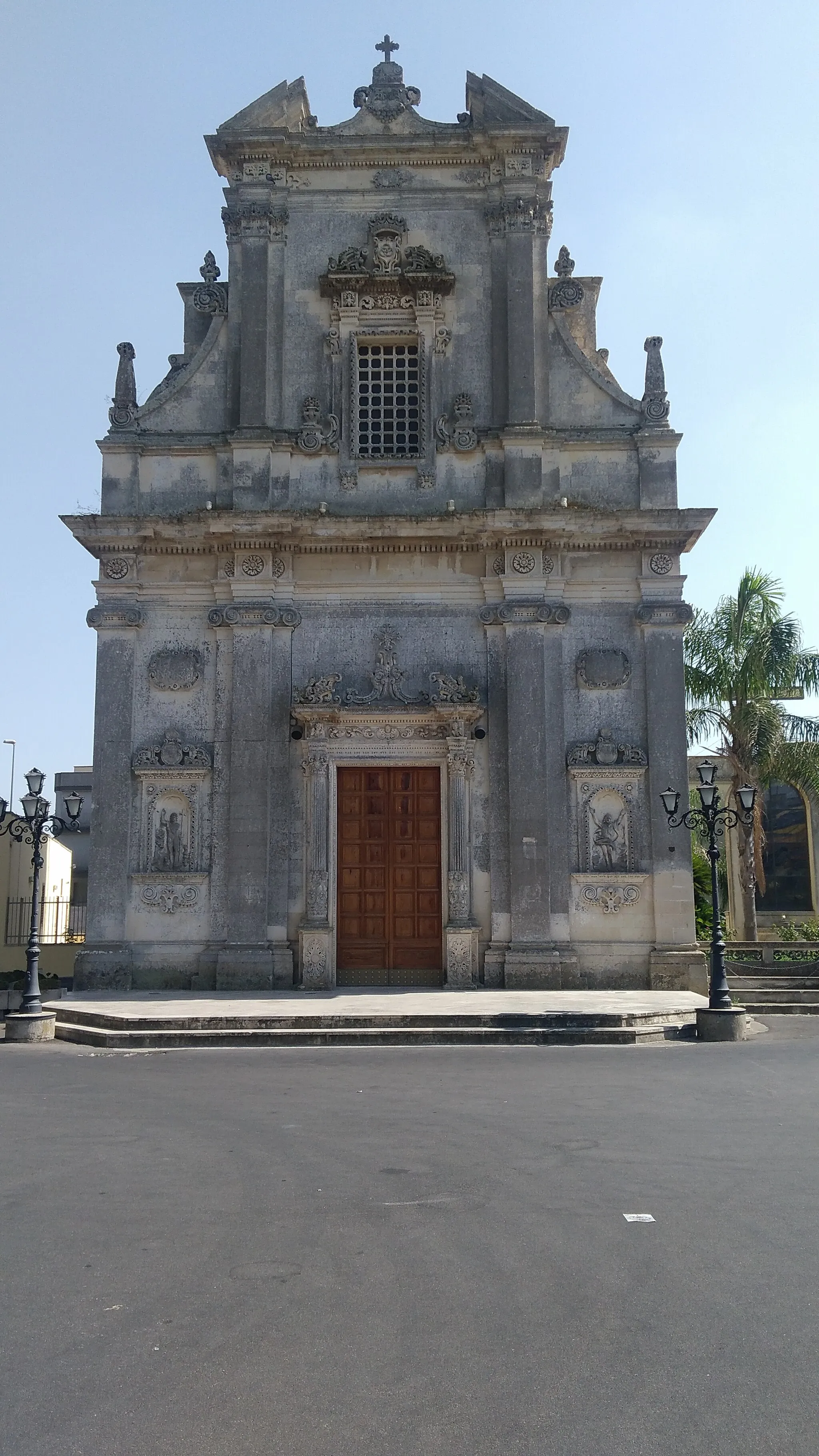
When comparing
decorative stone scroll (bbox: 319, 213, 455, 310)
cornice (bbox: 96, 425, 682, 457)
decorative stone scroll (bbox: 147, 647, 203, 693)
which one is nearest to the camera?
decorative stone scroll (bbox: 147, 647, 203, 693)

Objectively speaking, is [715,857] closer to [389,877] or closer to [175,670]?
[389,877]

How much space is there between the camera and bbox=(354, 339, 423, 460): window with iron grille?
863 inches

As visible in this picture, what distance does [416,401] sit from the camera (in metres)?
22.1

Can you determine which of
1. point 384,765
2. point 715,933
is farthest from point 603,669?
point 715,933

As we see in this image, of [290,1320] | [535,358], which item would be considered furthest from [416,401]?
[290,1320]

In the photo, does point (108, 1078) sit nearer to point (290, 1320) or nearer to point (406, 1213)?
point (406, 1213)

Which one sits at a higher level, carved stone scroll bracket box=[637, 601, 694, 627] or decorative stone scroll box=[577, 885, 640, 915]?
carved stone scroll bracket box=[637, 601, 694, 627]

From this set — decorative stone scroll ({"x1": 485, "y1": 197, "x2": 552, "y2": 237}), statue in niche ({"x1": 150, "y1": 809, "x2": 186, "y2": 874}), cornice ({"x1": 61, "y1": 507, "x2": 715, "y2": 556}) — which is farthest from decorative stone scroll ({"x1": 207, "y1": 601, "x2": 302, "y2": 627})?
decorative stone scroll ({"x1": 485, "y1": 197, "x2": 552, "y2": 237})

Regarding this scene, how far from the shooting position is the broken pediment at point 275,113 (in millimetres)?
22141

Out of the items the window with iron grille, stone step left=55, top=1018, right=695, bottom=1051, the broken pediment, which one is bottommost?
stone step left=55, top=1018, right=695, bottom=1051

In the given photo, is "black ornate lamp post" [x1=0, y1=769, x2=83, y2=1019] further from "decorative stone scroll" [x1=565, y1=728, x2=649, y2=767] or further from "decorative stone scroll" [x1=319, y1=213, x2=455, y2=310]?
"decorative stone scroll" [x1=319, y1=213, x2=455, y2=310]

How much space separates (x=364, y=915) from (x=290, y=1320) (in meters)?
15.2

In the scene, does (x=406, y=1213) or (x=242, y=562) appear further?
(x=242, y=562)

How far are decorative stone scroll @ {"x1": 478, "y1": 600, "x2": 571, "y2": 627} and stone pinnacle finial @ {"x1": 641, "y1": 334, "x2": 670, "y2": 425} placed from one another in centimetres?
384
